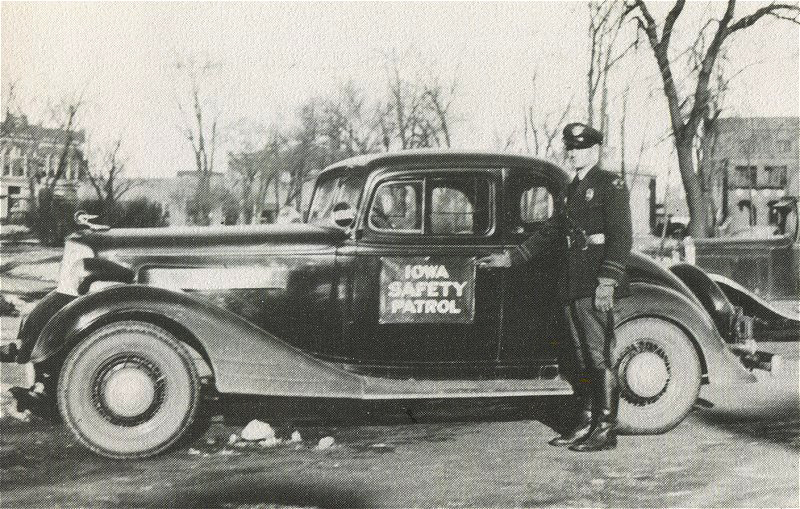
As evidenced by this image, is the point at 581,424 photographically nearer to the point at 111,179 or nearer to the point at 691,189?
the point at 111,179

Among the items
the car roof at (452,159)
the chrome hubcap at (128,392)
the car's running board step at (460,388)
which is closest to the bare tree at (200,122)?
the car roof at (452,159)

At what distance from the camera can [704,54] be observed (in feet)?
16.6

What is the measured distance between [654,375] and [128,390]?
2.73m

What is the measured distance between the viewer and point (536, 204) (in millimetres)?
3920

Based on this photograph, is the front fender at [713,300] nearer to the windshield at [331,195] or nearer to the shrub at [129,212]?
the windshield at [331,195]

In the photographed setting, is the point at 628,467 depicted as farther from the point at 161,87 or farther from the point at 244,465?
the point at 161,87

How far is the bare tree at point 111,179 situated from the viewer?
4508mm

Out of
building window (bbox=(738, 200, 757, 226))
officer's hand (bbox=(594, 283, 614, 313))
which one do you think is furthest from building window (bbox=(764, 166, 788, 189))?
officer's hand (bbox=(594, 283, 614, 313))

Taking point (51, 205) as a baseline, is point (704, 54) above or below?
above

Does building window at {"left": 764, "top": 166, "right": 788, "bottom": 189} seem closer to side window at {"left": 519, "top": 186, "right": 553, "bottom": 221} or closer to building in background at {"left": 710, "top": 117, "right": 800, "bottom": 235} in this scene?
building in background at {"left": 710, "top": 117, "right": 800, "bottom": 235}

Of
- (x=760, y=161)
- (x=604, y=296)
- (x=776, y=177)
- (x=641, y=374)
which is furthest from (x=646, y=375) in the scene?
(x=760, y=161)

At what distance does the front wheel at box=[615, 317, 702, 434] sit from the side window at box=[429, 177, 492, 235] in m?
0.96

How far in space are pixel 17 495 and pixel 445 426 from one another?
Result: 6.97 ft

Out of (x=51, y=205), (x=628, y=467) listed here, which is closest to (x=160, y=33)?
(x=51, y=205)
